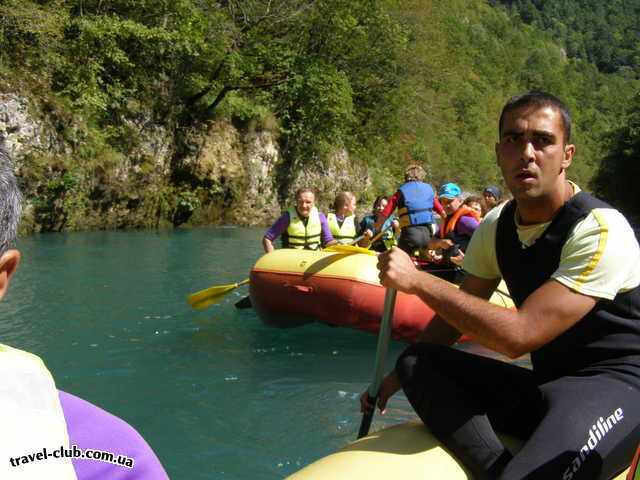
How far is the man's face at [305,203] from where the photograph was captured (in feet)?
20.8

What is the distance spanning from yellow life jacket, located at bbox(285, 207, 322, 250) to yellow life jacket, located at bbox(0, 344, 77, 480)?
18.7ft

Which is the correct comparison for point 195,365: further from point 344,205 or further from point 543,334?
point 543,334

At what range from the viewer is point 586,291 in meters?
1.61

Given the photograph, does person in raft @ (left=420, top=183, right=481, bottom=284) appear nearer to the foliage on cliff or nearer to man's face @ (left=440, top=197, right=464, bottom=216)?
man's face @ (left=440, top=197, right=464, bottom=216)

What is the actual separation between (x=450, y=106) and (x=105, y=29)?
98.9 feet

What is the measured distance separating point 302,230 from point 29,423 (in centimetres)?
577

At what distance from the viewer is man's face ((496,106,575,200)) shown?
1804 mm

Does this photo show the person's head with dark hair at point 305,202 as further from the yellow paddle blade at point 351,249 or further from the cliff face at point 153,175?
the cliff face at point 153,175

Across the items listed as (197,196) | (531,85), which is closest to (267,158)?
(197,196)

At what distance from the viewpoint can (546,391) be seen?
5.53ft

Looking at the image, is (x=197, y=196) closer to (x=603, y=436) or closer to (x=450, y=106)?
(x=603, y=436)

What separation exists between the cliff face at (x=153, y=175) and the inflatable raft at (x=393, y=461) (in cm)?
1218

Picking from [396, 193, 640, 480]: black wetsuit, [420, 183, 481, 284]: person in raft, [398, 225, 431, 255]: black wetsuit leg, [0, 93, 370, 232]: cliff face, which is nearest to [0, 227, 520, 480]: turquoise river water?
[420, 183, 481, 284]: person in raft

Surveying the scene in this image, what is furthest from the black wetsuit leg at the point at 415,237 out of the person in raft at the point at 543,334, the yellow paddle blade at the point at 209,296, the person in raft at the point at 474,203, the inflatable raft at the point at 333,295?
the person in raft at the point at 543,334
